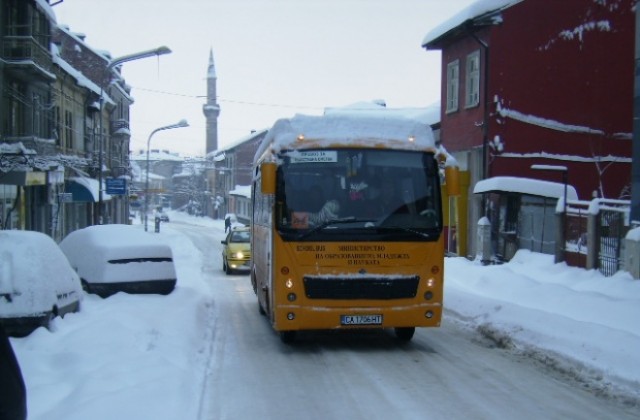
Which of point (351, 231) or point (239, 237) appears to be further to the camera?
point (239, 237)

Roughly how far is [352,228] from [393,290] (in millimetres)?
1019

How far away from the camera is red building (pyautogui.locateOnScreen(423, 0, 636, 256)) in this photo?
75.3 feet

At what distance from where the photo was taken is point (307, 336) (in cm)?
1080

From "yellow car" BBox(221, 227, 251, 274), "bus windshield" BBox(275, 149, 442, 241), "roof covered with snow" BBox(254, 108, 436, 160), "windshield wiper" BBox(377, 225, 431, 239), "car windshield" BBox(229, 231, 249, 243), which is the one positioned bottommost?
"yellow car" BBox(221, 227, 251, 274)

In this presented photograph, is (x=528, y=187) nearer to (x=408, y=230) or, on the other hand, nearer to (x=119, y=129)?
(x=408, y=230)

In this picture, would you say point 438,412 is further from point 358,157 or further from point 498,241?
point 498,241

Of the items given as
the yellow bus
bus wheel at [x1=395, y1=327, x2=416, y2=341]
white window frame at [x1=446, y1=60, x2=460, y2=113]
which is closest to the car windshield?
white window frame at [x1=446, y1=60, x2=460, y2=113]

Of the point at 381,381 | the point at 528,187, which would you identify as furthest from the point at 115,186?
the point at 381,381

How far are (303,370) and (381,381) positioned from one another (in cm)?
112

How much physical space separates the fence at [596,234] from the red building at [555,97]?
766cm

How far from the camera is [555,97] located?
23312mm

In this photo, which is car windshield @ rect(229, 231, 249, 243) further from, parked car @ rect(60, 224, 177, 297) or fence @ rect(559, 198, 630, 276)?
fence @ rect(559, 198, 630, 276)

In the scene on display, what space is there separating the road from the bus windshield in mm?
1677

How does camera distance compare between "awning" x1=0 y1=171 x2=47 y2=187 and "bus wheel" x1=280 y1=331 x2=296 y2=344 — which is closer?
"bus wheel" x1=280 y1=331 x2=296 y2=344
